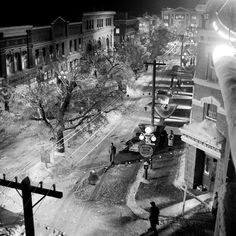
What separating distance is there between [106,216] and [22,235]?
169 inches

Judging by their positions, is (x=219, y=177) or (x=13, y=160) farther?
(x=13, y=160)

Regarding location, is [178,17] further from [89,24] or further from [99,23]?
[89,24]

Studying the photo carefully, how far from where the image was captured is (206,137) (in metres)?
16.4

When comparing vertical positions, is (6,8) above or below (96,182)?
above

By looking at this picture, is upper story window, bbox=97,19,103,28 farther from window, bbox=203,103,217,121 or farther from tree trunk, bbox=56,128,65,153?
window, bbox=203,103,217,121

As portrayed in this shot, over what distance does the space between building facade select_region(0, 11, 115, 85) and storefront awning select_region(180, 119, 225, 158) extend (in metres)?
19.4

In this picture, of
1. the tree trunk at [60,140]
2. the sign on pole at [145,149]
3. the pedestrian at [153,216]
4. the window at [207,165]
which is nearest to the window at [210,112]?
the window at [207,165]

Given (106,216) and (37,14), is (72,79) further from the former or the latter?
(37,14)

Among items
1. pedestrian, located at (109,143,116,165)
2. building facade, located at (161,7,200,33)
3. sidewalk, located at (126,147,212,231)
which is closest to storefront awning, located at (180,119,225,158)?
sidewalk, located at (126,147,212,231)

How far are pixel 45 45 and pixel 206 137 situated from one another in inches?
1094

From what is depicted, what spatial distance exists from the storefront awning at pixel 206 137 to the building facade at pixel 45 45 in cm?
1944

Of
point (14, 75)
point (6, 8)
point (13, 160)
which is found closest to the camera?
point (13, 160)

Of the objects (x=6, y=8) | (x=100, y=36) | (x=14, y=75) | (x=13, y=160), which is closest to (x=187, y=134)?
(x=13, y=160)

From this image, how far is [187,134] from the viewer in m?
17.6
